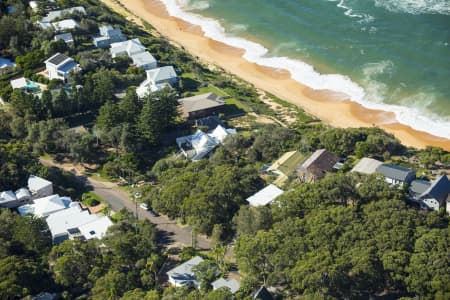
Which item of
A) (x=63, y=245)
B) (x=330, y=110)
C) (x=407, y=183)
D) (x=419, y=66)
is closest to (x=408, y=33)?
(x=419, y=66)

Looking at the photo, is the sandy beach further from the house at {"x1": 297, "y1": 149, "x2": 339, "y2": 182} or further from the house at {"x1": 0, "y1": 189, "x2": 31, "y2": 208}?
the house at {"x1": 0, "y1": 189, "x2": 31, "y2": 208}

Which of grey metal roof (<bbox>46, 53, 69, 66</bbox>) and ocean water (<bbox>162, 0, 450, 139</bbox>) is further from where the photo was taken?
ocean water (<bbox>162, 0, 450, 139</bbox>)

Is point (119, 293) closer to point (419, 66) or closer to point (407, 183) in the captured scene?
point (407, 183)

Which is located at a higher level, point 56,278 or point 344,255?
point 344,255

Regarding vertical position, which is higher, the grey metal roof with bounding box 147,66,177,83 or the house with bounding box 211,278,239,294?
the grey metal roof with bounding box 147,66,177,83

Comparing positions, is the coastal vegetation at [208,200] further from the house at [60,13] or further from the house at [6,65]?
the house at [60,13]

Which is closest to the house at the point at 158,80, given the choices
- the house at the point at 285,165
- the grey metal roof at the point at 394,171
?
the house at the point at 285,165

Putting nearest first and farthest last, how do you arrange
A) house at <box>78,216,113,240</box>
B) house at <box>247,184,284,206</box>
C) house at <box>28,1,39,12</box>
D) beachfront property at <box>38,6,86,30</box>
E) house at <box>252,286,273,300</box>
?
1. house at <box>252,286,273,300</box>
2. house at <box>78,216,113,240</box>
3. house at <box>247,184,284,206</box>
4. beachfront property at <box>38,6,86,30</box>
5. house at <box>28,1,39,12</box>

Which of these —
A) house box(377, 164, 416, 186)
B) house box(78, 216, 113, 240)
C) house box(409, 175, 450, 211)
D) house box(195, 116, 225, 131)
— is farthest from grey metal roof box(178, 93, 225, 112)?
house box(409, 175, 450, 211)
